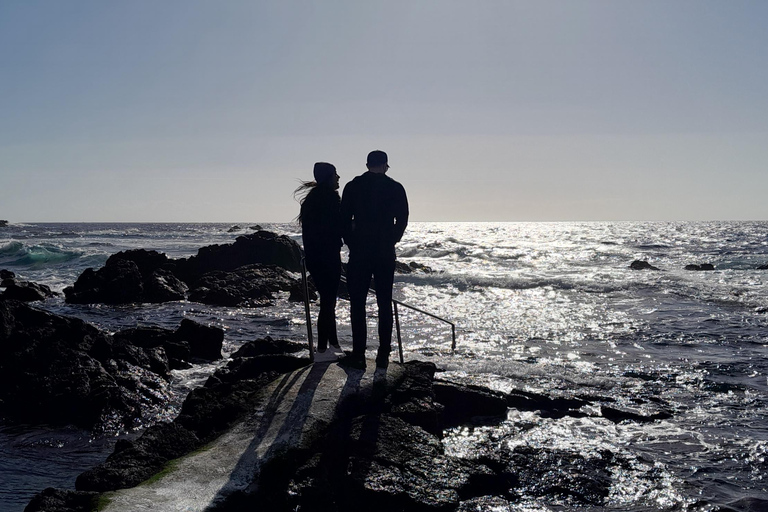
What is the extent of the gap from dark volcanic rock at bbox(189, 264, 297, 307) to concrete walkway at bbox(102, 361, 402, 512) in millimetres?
15140

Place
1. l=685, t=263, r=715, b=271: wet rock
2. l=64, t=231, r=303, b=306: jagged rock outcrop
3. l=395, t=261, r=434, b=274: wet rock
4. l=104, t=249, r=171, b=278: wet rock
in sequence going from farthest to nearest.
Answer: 1. l=685, t=263, r=715, b=271: wet rock
2. l=395, t=261, r=434, b=274: wet rock
3. l=104, t=249, r=171, b=278: wet rock
4. l=64, t=231, r=303, b=306: jagged rock outcrop

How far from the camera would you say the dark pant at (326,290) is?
21.2ft

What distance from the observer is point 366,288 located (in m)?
6.05

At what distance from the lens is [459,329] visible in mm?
15336

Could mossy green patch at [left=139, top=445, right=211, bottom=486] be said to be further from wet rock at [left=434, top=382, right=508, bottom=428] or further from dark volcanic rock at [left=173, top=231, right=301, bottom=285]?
dark volcanic rock at [left=173, top=231, right=301, bottom=285]

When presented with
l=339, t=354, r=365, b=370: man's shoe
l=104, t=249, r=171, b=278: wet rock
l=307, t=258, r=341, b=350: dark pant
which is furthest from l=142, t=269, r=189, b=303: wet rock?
l=339, t=354, r=365, b=370: man's shoe

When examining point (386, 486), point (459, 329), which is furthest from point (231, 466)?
point (459, 329)

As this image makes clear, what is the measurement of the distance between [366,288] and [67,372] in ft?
15.3

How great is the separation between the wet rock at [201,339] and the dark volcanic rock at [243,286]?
8.68m

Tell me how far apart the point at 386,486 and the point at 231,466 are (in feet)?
3.78

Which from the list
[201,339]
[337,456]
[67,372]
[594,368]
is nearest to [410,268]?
[201,339]

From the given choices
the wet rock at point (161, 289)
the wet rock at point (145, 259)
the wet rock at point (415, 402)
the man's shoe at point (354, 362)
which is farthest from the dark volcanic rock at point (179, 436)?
the wet rock at point (145, 259)

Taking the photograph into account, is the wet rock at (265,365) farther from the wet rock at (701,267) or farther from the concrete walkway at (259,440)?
the wet rock at (701,267)

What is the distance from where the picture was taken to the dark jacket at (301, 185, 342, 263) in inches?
247
